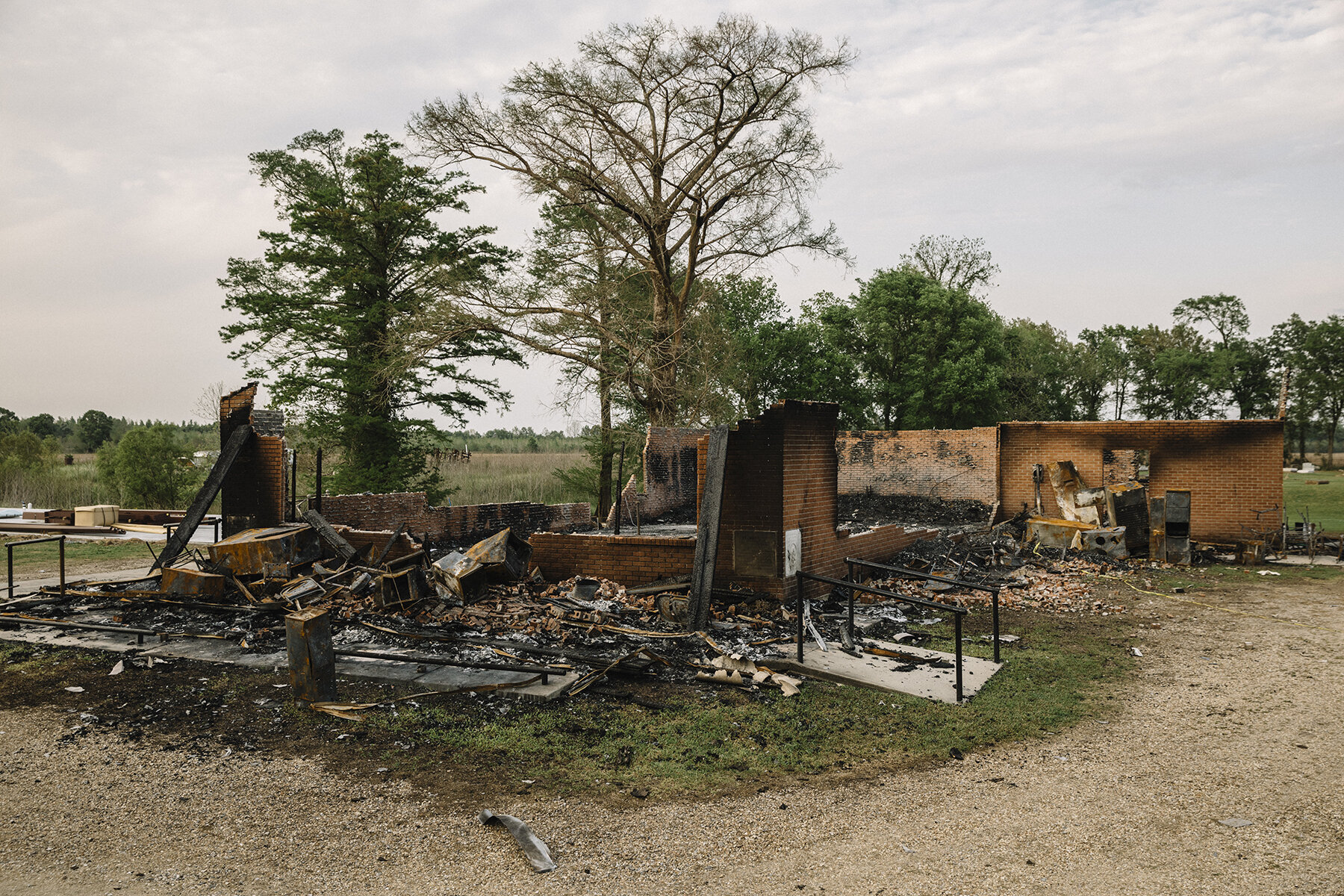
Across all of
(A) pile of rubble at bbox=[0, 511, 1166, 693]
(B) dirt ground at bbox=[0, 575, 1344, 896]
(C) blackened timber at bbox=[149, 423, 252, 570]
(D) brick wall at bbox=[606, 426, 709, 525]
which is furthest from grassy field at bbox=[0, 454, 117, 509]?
(B) dirt ground at bbox=[0, 575, 1344, 896]

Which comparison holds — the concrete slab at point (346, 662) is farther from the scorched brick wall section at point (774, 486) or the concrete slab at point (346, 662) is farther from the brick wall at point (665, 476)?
the brick wall at point (665, 476)

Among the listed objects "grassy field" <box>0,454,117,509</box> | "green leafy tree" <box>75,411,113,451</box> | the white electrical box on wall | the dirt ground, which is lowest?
the dirt ground

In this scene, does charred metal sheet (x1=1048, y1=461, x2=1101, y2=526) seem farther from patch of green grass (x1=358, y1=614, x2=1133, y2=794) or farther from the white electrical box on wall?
patch of green grass (x1=358, y1=614, x2=1133, y2=794)

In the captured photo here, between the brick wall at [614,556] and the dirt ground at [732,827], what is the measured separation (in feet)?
15.5

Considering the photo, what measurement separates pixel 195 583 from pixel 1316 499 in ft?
114

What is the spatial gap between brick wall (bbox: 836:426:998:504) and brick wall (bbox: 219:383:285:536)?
1300 cm

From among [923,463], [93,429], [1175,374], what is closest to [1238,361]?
[1175,374]

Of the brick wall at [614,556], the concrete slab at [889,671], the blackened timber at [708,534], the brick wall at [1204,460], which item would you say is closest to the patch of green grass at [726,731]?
the concrete slab at [889,671]

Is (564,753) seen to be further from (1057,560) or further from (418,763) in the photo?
(1057,560)

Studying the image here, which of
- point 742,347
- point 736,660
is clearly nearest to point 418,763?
point 736,660

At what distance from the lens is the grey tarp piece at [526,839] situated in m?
3.71

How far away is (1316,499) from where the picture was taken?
2742 cm

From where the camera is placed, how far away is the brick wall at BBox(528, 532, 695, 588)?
939cm

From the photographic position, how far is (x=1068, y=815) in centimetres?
430
